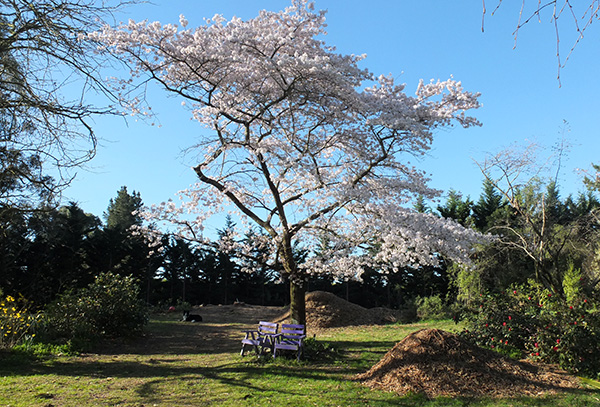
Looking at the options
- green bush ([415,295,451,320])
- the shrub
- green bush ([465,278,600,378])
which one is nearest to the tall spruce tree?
green bush ([415,295,451,320])

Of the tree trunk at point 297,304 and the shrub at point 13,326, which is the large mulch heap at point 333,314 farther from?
the shrub at point 13,326

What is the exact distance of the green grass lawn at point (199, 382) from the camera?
5762 millimetres

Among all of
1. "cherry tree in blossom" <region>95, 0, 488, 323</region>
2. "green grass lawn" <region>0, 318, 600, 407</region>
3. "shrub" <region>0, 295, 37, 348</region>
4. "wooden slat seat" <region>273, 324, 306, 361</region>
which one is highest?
"cherry tree in blossom" <region>95, 0, 488, 323</region>

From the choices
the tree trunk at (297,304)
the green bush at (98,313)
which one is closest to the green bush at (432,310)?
the tree trunk at (297,304)

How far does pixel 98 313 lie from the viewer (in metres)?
11.4

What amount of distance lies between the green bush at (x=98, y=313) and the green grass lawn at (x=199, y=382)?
1273 millimetres

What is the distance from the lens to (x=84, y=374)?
757 cm

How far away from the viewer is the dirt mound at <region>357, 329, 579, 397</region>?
20.3 feet

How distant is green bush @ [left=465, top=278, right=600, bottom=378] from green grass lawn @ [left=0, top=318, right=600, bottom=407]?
1.09 m

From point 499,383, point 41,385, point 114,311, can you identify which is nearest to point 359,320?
point 114,311

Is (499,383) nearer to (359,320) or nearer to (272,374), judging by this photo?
(272,374)

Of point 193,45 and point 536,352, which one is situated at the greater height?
point 193,45

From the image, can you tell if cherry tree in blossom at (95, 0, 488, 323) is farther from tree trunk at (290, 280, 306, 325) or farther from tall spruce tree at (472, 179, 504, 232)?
tall spruce tree at (472, 179, 504, 232)

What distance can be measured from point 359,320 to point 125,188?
27.1 metres
